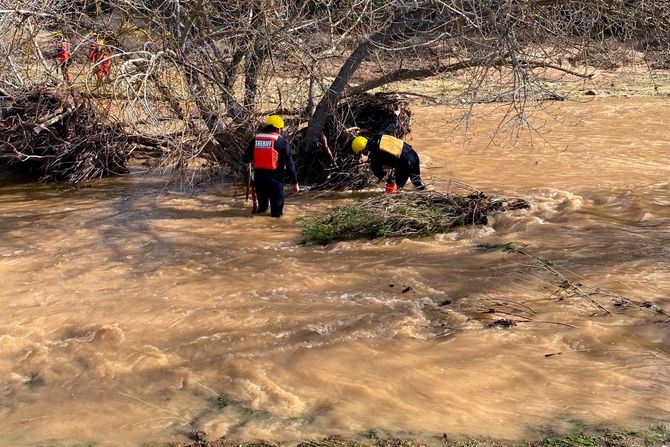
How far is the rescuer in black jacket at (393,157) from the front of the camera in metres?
10.1

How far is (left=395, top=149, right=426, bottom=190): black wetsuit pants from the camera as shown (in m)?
10.3

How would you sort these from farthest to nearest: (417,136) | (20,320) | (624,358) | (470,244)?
(417,136)
(470,244)
(20,320)
(624,358)

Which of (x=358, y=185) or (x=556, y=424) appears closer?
(x=556, y=424)

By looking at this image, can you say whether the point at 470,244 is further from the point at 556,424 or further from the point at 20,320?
the point at 20,320

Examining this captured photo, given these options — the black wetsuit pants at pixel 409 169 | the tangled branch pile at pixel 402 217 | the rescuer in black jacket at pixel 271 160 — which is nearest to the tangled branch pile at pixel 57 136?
the rescuer in black jacket at pixel 271 160

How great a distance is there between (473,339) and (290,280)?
7.81 ft

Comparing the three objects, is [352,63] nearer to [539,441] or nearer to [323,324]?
[323,324]

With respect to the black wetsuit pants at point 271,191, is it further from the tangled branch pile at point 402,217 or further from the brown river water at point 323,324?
the tangled branch pile at point 402,217

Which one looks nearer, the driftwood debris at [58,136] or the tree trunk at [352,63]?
the tree trunk at [352,63]

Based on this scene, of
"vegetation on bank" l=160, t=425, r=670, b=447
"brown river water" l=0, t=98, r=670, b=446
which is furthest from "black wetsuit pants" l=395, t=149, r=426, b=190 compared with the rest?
"vegetation on bank" l=160, t=425, r=670, b=447

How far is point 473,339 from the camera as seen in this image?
537cm

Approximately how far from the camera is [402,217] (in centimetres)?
849

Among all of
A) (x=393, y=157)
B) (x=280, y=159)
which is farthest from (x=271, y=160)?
(x=393, y=157)

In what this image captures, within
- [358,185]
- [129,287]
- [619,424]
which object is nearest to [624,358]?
[619,424]
